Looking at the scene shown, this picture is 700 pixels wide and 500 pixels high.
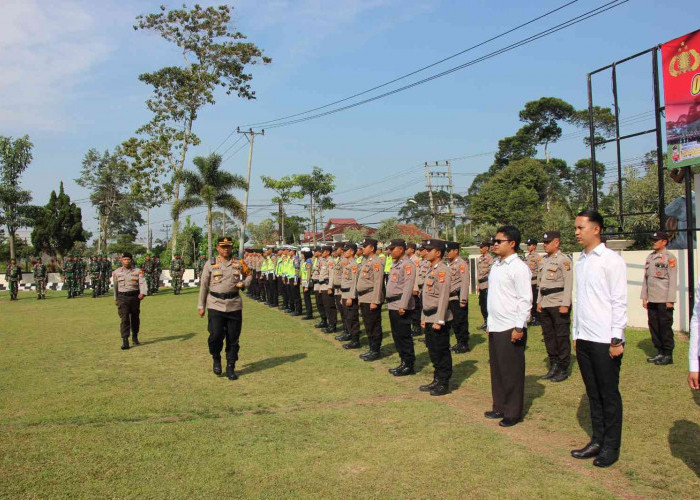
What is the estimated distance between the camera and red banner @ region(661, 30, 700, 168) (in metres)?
8.27

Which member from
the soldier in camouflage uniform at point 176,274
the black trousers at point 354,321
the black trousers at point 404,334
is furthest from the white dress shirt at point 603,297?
the soldier in camouflage uniform at point 176,274

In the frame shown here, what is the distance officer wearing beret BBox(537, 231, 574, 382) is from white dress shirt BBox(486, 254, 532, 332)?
211 cm

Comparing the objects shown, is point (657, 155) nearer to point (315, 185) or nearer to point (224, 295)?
point (224, 295)

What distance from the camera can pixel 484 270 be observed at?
35.9ft

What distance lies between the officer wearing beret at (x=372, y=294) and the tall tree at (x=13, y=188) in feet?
100

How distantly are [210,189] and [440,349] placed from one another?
A: 22639mm

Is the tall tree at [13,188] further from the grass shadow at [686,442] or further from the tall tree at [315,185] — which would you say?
the grass shadow at [686,442]

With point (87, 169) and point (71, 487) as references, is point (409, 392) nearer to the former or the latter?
point (71, 487)

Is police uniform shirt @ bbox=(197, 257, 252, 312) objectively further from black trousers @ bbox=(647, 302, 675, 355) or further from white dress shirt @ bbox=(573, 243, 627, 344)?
black trousers @ bbox=(647, 302, 675, 355)

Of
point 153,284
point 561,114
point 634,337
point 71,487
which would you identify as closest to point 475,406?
point 71,487

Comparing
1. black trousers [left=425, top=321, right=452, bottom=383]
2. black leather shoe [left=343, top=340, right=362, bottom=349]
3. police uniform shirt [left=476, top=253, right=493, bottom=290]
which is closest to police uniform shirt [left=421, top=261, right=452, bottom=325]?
black trousers [left=425, top=321, right=452, bottom=383]

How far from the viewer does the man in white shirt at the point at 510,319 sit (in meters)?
4.99

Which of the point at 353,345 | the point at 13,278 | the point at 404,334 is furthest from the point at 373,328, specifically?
the point at 13,278

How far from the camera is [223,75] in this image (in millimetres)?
30641
